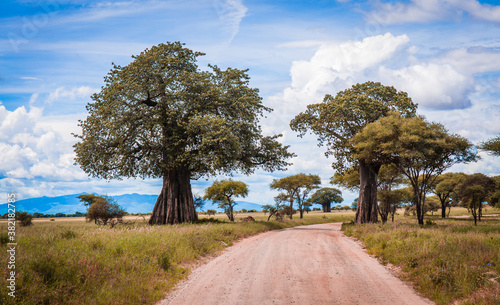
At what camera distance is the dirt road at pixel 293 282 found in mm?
8758

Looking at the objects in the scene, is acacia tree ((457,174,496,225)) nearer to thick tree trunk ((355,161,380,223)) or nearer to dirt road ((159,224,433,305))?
thick tree trunk ((355,161,380,223))

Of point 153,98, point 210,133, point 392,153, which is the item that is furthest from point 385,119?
point 153,98

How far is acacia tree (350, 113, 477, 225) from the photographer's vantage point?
1168 inches

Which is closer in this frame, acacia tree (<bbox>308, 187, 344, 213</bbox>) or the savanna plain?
the savanna plain

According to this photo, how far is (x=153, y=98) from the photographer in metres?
32.3

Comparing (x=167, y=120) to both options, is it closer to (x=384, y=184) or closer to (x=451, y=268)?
(x=451, y=268)

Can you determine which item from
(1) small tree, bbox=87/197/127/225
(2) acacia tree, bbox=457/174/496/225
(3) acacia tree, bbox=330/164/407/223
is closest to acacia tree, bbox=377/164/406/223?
(3) acacia tree, bbox=330/164/407/223

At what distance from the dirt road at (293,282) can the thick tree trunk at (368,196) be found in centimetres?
2303

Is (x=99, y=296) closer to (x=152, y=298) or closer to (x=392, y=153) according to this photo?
(x=152, y=298)

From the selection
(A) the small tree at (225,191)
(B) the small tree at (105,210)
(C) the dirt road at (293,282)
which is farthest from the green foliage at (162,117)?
(A) the small tree at (225,191)

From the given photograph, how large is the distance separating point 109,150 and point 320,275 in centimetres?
2571

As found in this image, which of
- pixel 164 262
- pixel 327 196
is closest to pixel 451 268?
pixel 164 262

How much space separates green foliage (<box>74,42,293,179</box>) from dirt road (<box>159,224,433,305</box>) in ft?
49.6

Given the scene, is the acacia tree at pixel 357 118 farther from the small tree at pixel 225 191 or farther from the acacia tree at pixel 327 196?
the acacia tree at pixel 327 196
